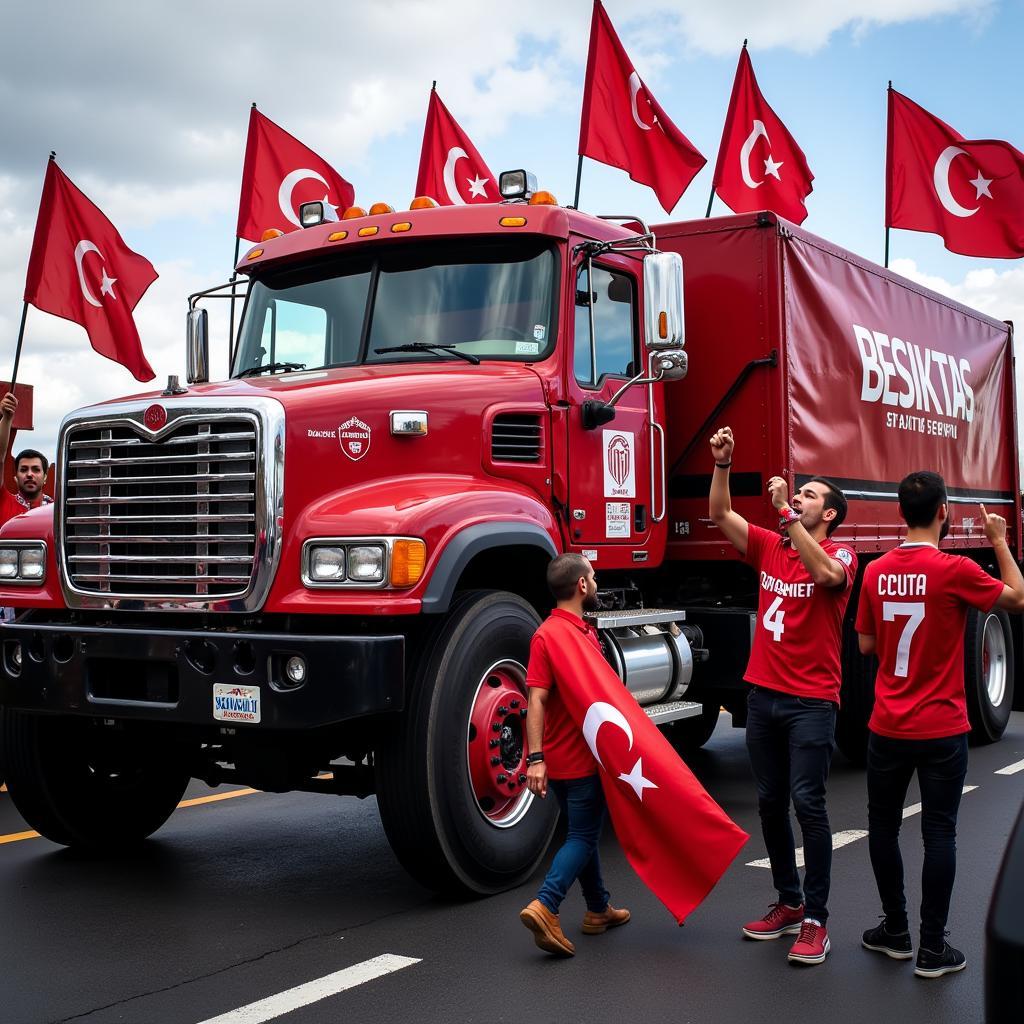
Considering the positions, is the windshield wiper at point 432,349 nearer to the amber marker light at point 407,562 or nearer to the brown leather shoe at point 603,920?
the amber marker light at point 407,562

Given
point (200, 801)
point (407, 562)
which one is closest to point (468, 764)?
point (407, 562)

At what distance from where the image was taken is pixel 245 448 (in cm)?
551

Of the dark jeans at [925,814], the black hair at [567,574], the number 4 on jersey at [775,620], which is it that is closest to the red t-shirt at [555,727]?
the black hair at [567,574]

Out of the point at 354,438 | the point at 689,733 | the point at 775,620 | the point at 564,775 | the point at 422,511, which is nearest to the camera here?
the point at 564,775

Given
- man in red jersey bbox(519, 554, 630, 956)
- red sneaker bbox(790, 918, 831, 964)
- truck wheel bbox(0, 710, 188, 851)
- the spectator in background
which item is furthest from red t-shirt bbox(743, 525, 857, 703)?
the spectator in background

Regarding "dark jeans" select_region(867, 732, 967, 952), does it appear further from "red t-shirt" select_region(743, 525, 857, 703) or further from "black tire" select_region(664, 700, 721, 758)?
"black tire" select_region(664, 700, 721, 758)

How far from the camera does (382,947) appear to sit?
504cm

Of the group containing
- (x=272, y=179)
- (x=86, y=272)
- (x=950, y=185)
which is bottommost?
(x=86, y=272)

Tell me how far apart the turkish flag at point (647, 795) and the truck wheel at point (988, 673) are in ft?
17.6

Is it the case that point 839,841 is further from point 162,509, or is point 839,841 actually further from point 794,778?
point 162,509

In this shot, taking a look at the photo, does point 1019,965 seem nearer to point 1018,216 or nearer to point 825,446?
point 825,446

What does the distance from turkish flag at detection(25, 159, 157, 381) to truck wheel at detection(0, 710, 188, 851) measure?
20.7ft

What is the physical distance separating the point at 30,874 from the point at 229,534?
2.16m

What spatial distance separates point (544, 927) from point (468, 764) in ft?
3.25
